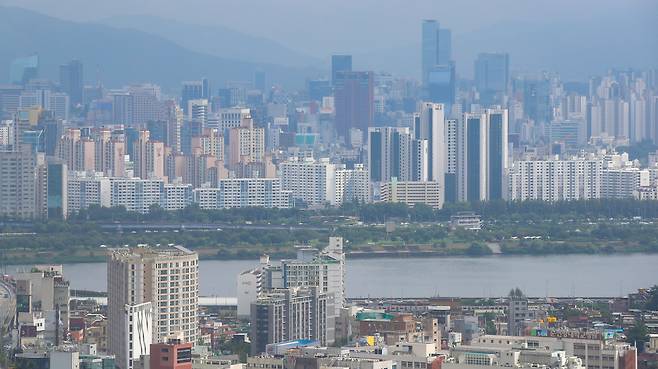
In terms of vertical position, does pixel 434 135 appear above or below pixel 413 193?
above

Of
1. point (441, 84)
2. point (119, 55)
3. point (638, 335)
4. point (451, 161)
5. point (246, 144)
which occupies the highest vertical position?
point (119, 55)

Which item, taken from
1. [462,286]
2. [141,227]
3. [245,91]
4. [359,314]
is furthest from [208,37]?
[359,314]

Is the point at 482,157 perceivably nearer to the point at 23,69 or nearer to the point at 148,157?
the point at 148,157

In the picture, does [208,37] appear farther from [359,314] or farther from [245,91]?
[359,314]

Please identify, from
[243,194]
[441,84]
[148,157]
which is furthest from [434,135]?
[441,84]

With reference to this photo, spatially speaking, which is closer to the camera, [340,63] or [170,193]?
[170,193]
